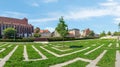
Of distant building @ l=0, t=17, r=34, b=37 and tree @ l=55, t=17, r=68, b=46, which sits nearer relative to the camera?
tree @ l=55, t=17, r=68, b=46

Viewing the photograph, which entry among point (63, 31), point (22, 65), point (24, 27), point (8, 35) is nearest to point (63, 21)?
point (63, 31)

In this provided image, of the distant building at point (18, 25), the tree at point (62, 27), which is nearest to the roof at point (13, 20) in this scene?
the distant building at point (18, 25)

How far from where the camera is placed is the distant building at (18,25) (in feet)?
534

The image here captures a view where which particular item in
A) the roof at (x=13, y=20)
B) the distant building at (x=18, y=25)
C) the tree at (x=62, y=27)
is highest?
the roof at (x=13, y=20)

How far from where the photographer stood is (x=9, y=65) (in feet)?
54.1

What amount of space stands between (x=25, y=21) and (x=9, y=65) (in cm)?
17746

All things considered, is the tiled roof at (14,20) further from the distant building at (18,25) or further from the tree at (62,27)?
the tree at (62,27)

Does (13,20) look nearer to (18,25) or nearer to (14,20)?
(14,20)

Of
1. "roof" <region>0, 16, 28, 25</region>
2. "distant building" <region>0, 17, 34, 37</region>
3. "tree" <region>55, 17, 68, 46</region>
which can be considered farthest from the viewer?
"roof" <region>0, 16, 28, 25</region>

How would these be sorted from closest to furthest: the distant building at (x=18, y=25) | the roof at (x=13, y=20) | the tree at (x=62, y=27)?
the tree at (x=62, y=27), the distant building at (x=18, y=25), the roof at (x=13, y=20)

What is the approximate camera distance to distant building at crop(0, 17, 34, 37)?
162750 mm

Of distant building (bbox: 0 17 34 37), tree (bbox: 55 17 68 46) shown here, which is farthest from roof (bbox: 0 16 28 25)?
tree (bbox: 55 17 68 46)

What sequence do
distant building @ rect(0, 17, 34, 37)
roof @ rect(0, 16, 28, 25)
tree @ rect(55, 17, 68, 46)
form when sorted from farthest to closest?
roof @ rect(0, 16, 28, 25) → distant building @ rect(0, 17, 34, 37) → tree @ rect(55, 17, 68, 46)

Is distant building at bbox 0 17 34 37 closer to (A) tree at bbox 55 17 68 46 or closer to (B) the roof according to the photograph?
(B) the roof
